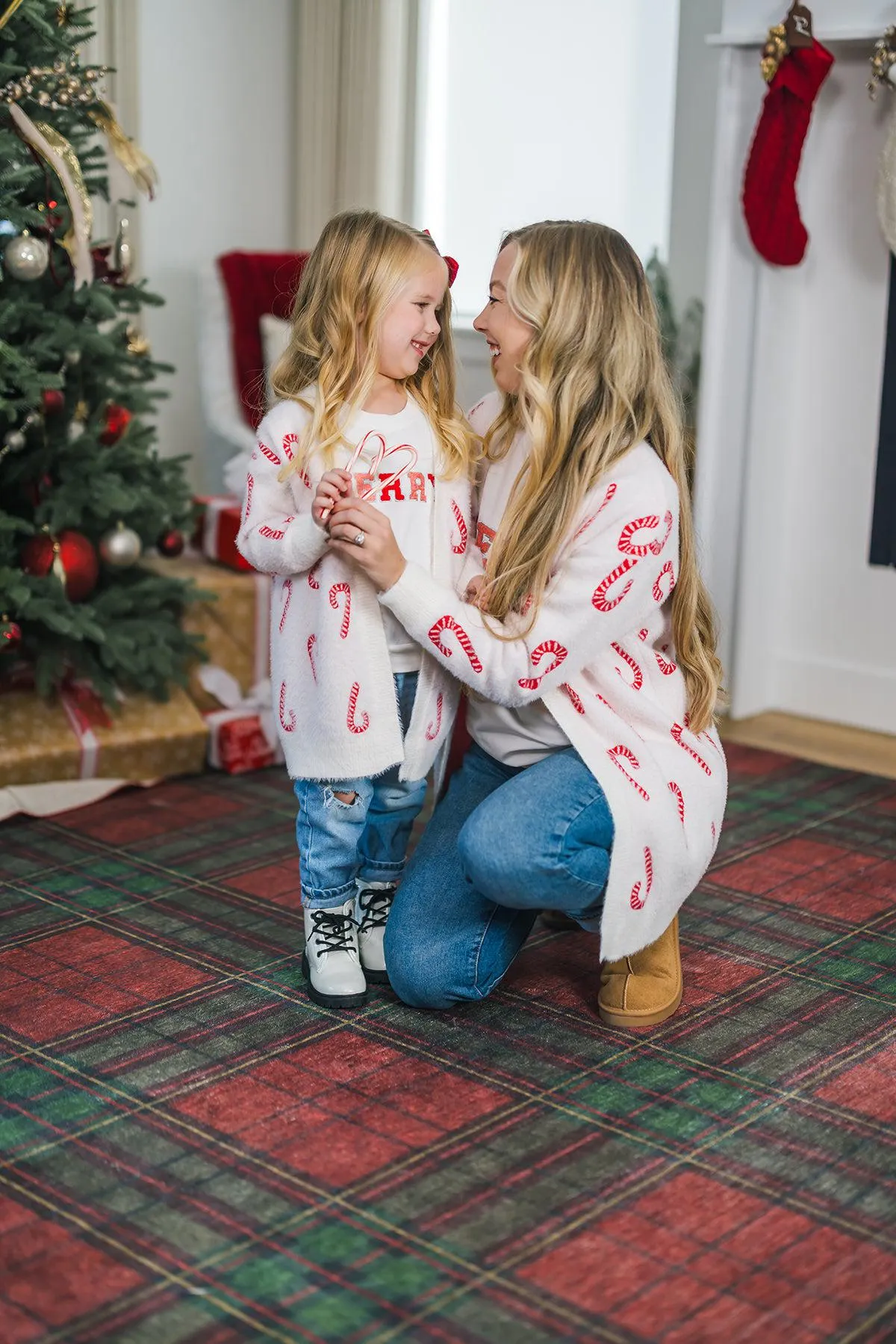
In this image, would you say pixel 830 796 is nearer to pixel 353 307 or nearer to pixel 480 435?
pixel 480 435

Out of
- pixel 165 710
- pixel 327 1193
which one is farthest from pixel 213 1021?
pixel 165 710

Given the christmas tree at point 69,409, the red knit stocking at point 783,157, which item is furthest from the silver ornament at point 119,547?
the red knit stocking at point 783,157

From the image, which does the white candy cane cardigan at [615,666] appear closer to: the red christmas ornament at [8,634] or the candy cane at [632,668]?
the candy cane at [632,668]

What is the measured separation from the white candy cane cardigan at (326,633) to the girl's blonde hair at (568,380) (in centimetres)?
12

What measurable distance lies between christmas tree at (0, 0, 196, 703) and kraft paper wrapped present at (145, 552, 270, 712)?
14cm

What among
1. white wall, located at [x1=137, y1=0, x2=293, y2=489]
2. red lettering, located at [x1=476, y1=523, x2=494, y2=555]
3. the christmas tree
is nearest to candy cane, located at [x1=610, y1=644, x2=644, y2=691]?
red lettering, located at [x1=476, y1=523, x2=494, y2=555]

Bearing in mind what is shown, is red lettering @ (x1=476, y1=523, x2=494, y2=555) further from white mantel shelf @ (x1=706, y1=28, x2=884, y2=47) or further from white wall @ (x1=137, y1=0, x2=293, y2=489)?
white wall @ (x1=137, y1=0, x2=293, y2=489)

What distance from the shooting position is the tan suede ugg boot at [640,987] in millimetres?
1977

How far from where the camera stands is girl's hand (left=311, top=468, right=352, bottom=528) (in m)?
1.80

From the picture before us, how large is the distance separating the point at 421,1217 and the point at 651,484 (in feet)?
3.00

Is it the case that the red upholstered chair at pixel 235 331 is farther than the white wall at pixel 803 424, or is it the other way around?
the red upholstered chair at pixel 235 331

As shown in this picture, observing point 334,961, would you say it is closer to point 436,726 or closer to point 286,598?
point 436,726

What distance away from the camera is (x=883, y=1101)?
1805 millimetres

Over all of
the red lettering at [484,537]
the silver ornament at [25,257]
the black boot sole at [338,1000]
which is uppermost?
the silver ornament at [25,257]
